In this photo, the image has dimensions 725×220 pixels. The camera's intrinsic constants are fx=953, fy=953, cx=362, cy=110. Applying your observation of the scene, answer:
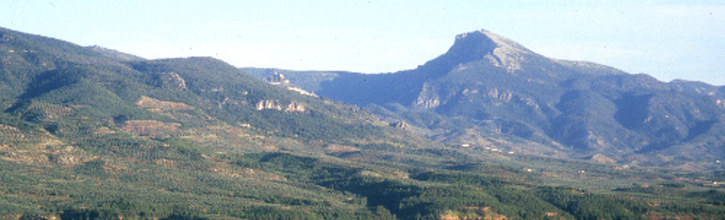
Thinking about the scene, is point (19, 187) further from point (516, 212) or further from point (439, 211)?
point (516, 212)

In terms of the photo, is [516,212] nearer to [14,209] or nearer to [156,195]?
[156,195]

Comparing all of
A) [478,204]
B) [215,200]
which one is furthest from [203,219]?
[478,204]

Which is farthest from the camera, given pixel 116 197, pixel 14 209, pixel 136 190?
pixel 136 190

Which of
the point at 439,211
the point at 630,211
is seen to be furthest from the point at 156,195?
the point at 630,211

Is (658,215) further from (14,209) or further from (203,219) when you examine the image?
(14,209)

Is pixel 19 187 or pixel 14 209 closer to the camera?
pixel 14 209

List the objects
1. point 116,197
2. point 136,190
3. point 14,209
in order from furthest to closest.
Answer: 1. point 136,190
2. point 116,197
3. point 14,209

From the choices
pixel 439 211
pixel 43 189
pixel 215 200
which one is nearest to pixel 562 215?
pixel 439 211
